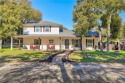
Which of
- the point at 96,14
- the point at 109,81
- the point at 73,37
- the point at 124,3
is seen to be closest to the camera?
the point at 109,81

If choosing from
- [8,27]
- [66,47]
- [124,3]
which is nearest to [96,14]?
[124,3]

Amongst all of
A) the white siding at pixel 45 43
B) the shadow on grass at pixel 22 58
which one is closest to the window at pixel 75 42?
the white siding at pixel 45 43

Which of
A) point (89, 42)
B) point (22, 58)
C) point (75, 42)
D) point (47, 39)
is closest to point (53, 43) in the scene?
point (47, 39)

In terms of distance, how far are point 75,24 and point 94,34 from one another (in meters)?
5.37

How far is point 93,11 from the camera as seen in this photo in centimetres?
2736

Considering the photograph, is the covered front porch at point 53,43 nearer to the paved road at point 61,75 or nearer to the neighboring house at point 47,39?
the neighboring house at point 47,39

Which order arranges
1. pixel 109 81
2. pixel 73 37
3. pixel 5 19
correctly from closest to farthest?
pixel 109 81 → pixel 5 19 → pixel 73 37

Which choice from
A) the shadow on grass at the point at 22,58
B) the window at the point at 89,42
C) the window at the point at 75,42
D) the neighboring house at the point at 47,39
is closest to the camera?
the shadow on grass at the point at 22,58

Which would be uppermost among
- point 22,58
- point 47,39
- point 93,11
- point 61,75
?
point 93,11

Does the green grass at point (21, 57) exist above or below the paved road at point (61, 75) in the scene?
above

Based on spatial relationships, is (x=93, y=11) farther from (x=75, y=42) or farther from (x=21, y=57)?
(x=21, y=57)

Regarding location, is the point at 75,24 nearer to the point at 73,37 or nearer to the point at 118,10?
the point at 73,37

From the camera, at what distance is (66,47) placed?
33.7m

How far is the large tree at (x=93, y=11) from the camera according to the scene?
2422 centimetres
